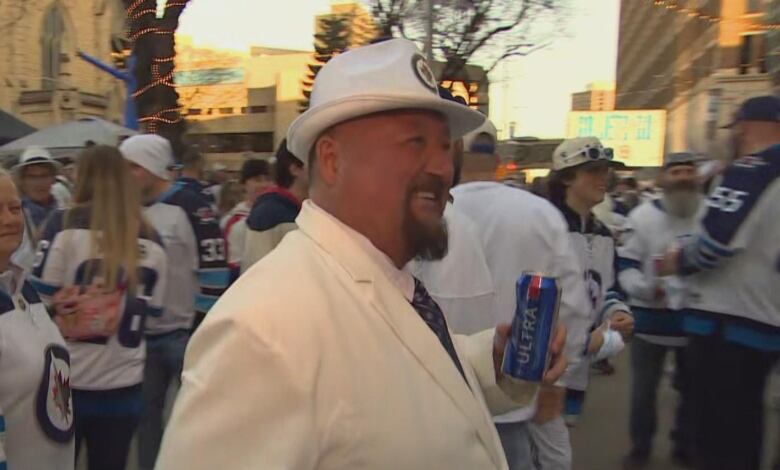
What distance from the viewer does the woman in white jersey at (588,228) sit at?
3777mm

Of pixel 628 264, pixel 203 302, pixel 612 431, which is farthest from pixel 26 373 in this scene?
pixel 612 431

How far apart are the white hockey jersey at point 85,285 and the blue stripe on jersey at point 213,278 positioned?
1.19 metres

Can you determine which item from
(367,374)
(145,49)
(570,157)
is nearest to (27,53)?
(145,49)

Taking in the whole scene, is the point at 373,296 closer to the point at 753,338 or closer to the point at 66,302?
the point at 66,302

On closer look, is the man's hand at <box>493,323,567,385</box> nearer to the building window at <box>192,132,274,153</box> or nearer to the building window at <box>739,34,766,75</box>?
the building window at <box>739,34,766,75</box>

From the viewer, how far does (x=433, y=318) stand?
168 cm

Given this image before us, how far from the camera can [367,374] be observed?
1.31 m

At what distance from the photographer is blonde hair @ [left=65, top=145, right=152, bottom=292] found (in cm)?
328

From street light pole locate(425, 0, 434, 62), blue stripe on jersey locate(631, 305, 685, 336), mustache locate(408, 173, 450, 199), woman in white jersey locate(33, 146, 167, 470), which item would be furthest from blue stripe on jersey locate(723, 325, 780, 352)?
street light pole locate(425, 0, 434, 62)

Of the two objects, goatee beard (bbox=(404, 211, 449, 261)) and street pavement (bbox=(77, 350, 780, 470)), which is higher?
goatee beard (bbox=(404, 211, 449, 261))

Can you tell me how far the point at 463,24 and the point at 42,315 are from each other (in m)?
19.1

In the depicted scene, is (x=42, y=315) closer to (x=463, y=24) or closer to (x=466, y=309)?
(x=466, y=309)

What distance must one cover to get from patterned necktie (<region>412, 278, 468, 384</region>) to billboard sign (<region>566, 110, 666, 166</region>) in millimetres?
38602

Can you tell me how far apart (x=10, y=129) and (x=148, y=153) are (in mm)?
11678
